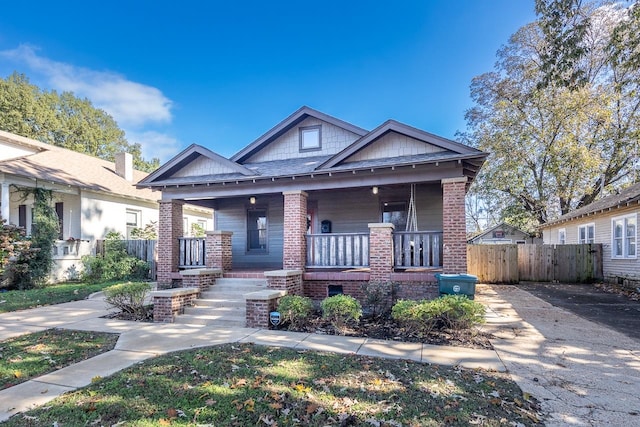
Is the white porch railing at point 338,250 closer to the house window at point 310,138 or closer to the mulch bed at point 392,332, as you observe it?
the mulch bed at point 392,332

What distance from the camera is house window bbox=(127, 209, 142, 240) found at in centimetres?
1734

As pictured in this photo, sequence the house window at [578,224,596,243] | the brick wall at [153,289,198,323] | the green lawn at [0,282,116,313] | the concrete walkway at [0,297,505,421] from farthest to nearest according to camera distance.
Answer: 1. the house window at [578,224,596,243]
2. the green lawn at [0,282,116,313]
3. the brick wall at [153,289,198,323]
4. the concrete walkway at [0,297,505,421]

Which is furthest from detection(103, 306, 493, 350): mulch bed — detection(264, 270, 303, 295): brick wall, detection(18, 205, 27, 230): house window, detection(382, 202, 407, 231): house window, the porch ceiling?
detection(18, 205, 27, 230): house window

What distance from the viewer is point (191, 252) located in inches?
392

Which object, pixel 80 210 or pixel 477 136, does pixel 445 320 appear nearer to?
pixel 80 210

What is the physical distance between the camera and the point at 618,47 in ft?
26.4

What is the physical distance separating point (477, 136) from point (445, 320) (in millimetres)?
20635

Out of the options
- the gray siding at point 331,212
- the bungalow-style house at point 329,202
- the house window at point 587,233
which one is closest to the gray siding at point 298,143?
the bungalow-style house at point 329,202

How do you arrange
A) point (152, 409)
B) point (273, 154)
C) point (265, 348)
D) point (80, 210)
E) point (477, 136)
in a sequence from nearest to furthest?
point (152, 409), point (265, 348), point (273, 154), point (80, 210), point (477, 136)

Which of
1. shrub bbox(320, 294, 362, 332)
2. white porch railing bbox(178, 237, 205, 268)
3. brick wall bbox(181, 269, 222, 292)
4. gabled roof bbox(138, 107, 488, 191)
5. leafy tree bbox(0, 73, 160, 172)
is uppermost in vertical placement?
leafy tree bbox(0, 73, 160, 172)

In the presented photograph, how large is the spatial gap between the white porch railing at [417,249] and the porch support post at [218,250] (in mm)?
4723

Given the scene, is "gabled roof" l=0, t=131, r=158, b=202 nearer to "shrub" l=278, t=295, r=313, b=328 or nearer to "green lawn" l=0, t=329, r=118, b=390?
"green lawn" l=0, t=329, r=118, b=390

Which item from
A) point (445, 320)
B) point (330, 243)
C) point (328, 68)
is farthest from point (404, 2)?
point (445, 320)

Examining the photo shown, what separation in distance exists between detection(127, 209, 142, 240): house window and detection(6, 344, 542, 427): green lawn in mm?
14890
